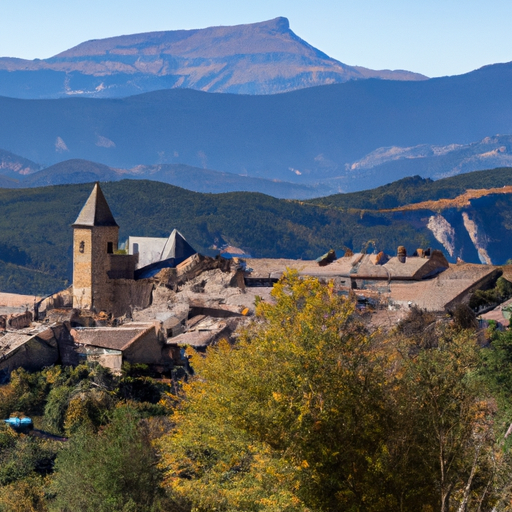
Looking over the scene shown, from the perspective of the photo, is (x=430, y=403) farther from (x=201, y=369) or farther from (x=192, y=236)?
(x=192, y=236)

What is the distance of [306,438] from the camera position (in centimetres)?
2141

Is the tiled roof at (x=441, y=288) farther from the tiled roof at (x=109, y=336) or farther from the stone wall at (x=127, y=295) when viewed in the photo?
the stone wall at (x=127, y=295)

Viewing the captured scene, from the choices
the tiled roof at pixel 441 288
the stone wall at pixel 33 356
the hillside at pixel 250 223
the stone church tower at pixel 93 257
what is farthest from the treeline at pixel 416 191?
the stone wall at pixel 33 356

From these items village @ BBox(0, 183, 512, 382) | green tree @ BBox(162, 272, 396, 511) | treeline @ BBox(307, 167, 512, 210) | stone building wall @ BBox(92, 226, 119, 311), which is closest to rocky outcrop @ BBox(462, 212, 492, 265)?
treeline @ BBox(307, 167, 512, 210)

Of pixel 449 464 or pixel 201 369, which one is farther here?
pixel 201 369

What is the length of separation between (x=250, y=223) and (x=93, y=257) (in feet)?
377

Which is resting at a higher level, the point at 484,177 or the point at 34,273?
the point at 484,177

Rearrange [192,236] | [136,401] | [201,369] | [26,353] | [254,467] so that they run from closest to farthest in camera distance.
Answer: [254,467] < [201,369] < [136,401] < [26,353] < [192,236]

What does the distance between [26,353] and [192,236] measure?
11482cm

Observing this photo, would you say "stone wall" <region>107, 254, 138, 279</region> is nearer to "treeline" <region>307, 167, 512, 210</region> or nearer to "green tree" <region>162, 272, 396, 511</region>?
"green tree" <region>162, 272, 396, 511</region>

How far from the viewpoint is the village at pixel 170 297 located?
35.7 metres

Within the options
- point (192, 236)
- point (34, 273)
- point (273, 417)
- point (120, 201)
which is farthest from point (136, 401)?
point (120, 201)

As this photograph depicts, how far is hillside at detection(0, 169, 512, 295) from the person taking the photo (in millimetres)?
139375

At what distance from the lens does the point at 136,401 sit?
32281 millimetres
